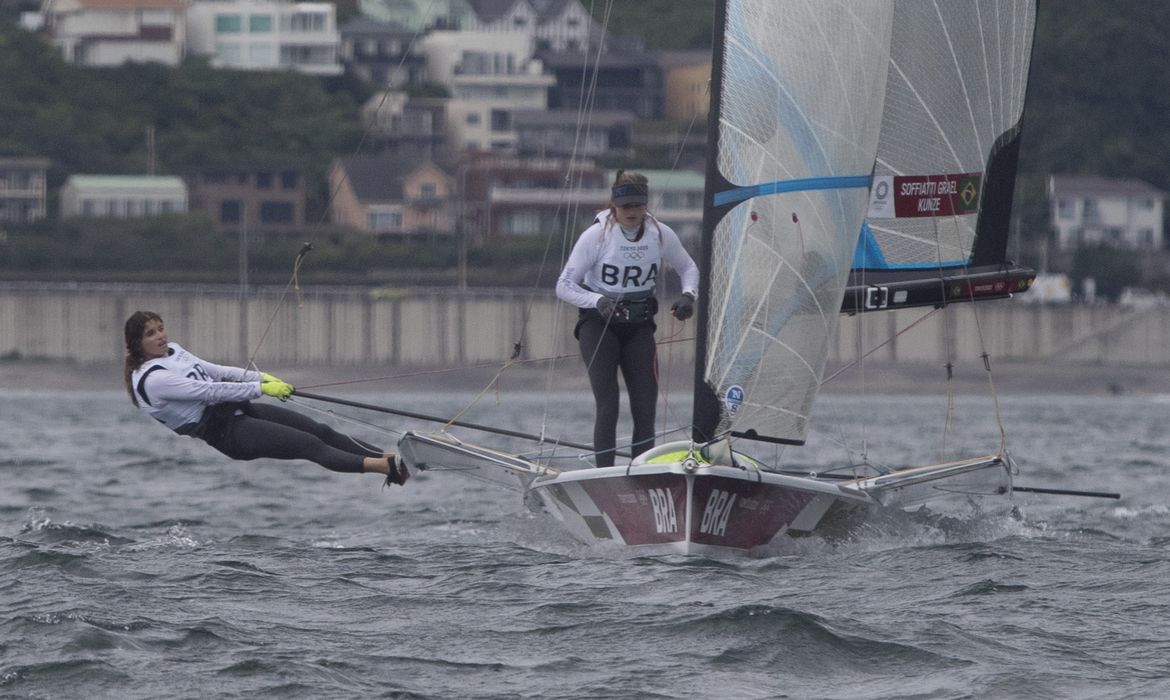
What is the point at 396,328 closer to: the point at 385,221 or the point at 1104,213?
the point at 385,221

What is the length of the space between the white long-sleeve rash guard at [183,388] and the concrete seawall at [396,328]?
55.5 meters

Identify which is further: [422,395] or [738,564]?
[422,395]

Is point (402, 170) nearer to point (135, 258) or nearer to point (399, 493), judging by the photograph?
point (135, 258)

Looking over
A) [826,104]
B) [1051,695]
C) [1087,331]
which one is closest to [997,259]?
[826,104]

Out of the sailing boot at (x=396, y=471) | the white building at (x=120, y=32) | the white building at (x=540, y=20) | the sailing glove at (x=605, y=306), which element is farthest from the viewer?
the white building at (x=540, y=20)

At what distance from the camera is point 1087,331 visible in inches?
2859

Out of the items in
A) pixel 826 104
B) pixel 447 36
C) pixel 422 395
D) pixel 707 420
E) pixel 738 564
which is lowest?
pixel 422 395

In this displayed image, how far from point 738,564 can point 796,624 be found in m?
1.64

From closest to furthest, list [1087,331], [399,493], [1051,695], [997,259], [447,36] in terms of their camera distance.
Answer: [1051,695], [997,259], [399,493], [1087,331], [447,36]

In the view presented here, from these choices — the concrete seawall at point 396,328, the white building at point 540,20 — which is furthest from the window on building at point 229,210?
the white building at point 540,20

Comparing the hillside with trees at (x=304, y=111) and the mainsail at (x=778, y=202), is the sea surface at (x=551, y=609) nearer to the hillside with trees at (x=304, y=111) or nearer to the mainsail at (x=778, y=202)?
the mainsail at (x=778, y=202)

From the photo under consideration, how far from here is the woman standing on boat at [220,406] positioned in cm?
995

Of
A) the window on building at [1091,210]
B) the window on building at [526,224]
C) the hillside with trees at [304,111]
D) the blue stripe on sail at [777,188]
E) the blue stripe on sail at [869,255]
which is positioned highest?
the hillside with trees at [304,111]

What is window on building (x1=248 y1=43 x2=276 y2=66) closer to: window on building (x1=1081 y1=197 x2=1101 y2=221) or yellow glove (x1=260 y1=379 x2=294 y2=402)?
window on building (x1=1081 y1=197 x2=1101 y2=221)
